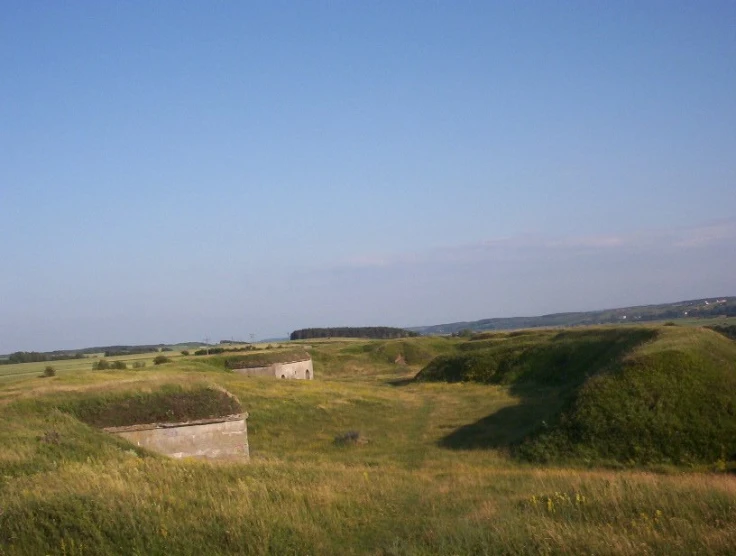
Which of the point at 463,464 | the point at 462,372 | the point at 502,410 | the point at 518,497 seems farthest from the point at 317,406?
the point at 518,497

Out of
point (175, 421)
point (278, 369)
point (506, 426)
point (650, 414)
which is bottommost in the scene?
point (506, 426)

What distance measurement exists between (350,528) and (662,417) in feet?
53.2

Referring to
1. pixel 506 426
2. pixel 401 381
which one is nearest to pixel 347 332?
pixel 401 381

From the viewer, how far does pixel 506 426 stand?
28453 mm

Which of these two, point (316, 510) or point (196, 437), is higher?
point (316, 510)

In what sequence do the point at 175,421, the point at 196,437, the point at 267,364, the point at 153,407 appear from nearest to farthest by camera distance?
the point at 175,421
the point at 196,437
the point at 153,407
the point at 267,364

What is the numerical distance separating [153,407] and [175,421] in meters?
1.14

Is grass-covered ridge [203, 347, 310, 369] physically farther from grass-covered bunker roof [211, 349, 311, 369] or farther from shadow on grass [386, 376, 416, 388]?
shadow on grass [386, 376, 416, 388]

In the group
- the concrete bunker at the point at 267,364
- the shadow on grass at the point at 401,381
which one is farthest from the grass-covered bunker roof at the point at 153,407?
the shadow on grass at the point at 401,381

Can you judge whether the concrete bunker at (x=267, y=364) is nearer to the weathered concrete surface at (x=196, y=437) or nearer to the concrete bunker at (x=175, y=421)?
the concrete bunker at (x=175, y=421)

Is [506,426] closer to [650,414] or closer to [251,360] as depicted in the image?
[650,414]

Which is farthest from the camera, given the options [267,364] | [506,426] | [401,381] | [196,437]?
[401,381]

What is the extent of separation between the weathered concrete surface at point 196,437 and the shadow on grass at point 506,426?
733 cm

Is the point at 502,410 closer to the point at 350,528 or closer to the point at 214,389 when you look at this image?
the point at 214,389
